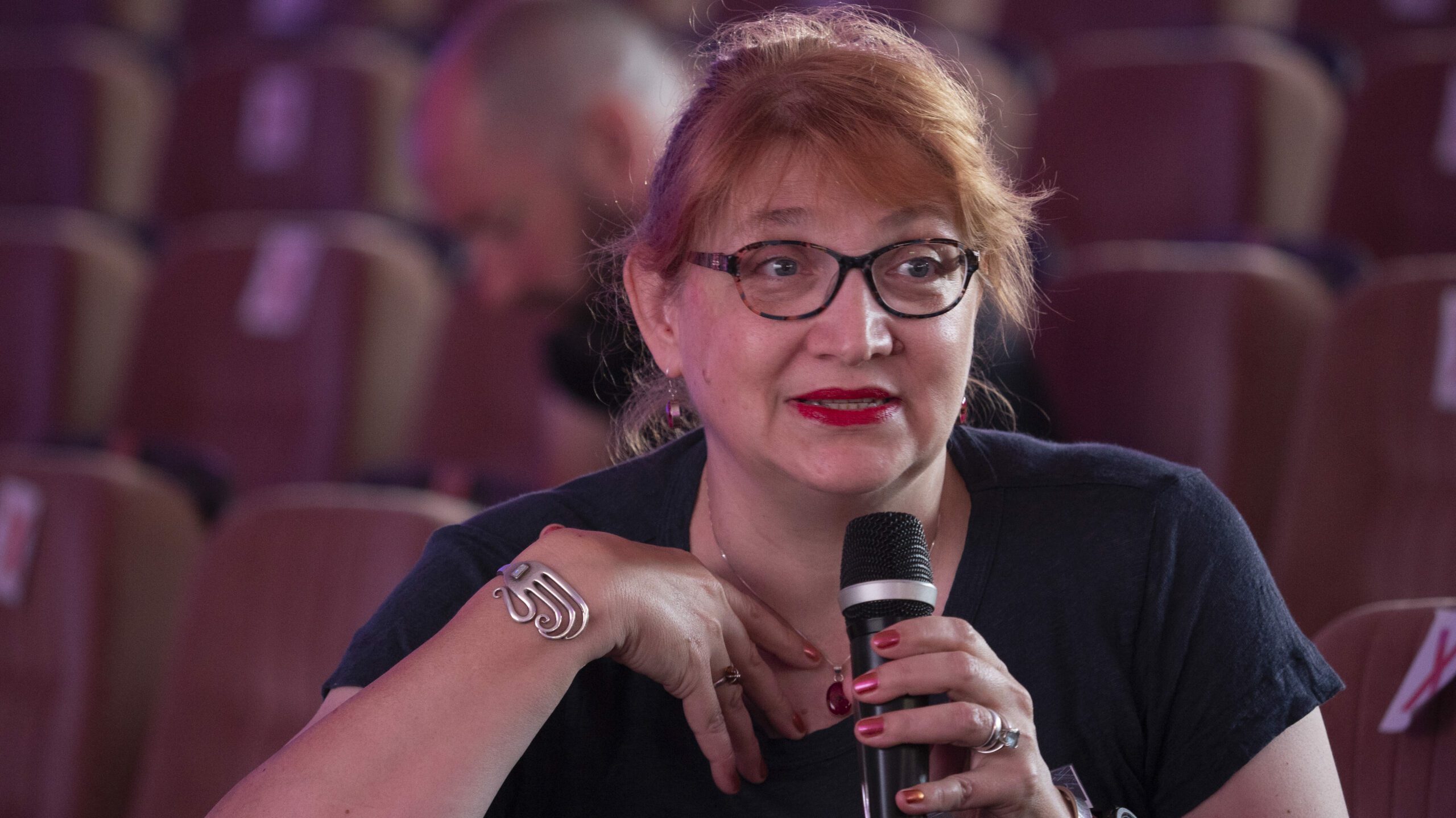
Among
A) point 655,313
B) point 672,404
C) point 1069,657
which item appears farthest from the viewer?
point 672,404

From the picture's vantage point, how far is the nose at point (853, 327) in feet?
3.89

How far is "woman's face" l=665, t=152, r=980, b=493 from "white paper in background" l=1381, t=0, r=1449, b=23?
2754 mm

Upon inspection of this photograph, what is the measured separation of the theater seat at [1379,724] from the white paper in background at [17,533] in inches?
72.4

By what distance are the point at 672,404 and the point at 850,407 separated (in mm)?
343

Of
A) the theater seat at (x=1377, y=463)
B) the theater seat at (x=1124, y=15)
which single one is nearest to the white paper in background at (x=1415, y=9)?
the theater seat at (x=1124, y=15)

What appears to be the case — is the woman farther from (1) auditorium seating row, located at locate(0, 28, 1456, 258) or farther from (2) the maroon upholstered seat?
(2) the maroon upholstered seat

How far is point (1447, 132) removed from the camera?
2.66 metres

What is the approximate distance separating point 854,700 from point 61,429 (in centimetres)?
281

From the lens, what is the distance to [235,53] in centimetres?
412

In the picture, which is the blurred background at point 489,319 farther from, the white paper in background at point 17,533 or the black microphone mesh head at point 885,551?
the black microphone mesh head at point 885,551

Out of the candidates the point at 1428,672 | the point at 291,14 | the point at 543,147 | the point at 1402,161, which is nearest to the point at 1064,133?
the point at 1402,161

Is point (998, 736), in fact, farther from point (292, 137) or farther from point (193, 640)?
point (292, 137)

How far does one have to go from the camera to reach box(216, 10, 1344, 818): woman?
1185 millimetres

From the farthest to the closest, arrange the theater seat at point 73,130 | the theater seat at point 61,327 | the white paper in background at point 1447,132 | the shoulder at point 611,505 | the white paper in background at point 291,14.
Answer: the white paper in background at point 291,14 < the theater seat at point 73,130 < the theater seat at point 61,327 < the white paper in background at point 1447,132 < the shoulder at point 611,505
